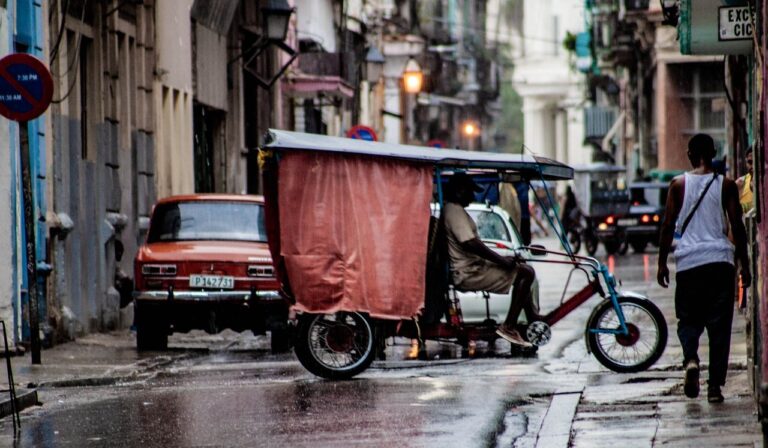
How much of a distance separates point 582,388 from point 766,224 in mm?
4820

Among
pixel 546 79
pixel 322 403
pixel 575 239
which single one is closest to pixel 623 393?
pixel 322 403

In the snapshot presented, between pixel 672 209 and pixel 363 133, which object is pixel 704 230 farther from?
pixel 363 133

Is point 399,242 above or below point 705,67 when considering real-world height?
below

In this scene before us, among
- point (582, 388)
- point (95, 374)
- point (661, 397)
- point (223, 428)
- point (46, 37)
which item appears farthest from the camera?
point (46, 37)

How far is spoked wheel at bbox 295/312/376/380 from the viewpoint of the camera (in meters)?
14.5

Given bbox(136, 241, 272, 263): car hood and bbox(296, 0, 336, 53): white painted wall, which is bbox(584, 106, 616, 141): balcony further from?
bbox(136, 241, 272, 263): car hood

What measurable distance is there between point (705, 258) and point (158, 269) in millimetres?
7901

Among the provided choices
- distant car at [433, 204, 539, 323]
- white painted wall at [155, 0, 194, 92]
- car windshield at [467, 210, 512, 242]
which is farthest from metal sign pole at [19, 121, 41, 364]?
white painted wall at [155, 0, 194, 92]

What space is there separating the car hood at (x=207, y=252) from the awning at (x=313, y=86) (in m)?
20.2

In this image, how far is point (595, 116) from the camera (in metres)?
76.4

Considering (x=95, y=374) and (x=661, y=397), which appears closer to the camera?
(x=661, y=397)

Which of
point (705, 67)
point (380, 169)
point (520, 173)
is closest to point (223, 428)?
point (380, 169)

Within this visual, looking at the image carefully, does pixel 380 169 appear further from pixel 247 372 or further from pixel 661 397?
pixel 661 397

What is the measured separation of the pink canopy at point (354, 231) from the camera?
573 inches
